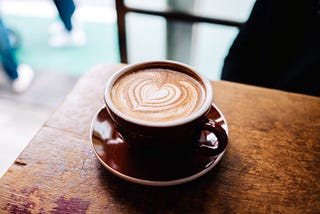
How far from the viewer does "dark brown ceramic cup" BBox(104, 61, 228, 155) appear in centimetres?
57

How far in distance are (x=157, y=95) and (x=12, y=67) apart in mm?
1456

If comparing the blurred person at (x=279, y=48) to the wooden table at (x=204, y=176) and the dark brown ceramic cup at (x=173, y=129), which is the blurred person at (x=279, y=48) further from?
the dark brown ceramic cup at (x=173, y=129)

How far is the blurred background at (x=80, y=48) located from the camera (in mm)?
1662

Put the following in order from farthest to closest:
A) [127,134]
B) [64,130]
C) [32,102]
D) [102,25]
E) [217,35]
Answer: [102,25] < [32,102] < [217,35] < [64,130] < [127,134]

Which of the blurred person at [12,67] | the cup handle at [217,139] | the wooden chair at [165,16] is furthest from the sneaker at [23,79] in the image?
the cup handle at [217,139]

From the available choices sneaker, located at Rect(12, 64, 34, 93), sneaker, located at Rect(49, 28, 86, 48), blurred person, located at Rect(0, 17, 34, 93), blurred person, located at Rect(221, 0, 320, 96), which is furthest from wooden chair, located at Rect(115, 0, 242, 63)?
sneaker, located at Rect(49, 28, 86, 48)

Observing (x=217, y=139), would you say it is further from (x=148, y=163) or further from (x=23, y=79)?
(x=23, y=79)

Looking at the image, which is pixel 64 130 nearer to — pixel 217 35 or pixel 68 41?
pixel 217 35

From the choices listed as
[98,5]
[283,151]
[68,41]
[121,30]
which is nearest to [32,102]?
[68,41]

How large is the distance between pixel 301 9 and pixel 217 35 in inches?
32.9

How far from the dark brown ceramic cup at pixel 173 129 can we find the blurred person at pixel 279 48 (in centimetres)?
49

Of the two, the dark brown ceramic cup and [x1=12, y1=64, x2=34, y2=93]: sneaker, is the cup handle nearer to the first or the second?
the dark brown ceramic cup

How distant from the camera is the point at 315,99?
84 cm

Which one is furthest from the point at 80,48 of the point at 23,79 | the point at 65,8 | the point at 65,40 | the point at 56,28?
Answer: the point at 65,8
